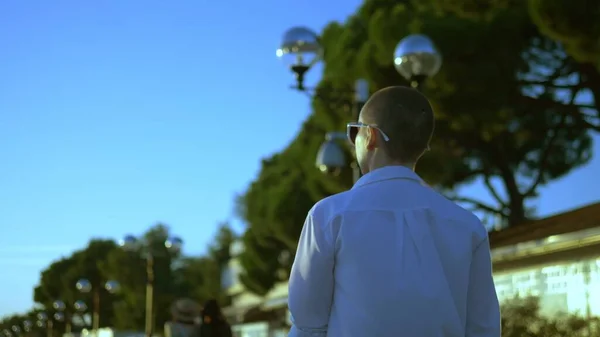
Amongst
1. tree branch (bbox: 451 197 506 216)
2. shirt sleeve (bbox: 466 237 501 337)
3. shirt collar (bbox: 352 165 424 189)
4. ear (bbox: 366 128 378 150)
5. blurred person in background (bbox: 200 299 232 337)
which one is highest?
tree branch (bbox: 451 197 506 216)

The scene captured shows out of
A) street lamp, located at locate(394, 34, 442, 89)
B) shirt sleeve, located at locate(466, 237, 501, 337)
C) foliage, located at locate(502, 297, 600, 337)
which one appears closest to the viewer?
shirt sleeve, located at locate(466, 237, 501, 337)

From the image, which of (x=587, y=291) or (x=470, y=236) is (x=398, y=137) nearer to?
(x=470, y=236)

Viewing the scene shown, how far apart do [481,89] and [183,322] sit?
20612 mm

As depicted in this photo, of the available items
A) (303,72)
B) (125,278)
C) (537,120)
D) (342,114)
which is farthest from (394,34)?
(125,278)

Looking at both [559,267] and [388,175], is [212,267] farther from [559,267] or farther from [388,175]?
[388,175]

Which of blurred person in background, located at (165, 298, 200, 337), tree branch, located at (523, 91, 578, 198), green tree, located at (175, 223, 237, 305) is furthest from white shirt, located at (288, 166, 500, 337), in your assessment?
green tree, located at (175, 223, 237, 305)

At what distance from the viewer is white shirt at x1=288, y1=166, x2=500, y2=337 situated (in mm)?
2504

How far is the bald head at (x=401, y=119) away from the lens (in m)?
2.72

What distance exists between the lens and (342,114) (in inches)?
1332

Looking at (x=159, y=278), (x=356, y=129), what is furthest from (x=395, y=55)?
(x=159, y=278)

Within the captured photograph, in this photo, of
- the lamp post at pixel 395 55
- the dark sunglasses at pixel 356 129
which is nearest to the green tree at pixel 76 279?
the lamp post at pixel 395 55

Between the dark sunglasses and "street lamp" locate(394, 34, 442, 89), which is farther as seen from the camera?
"street lamp" locate(394, 34, 442, 89)

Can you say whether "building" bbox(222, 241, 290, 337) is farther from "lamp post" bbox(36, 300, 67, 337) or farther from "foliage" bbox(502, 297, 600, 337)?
"lamp post" bbox(36, 300, 67, 337)

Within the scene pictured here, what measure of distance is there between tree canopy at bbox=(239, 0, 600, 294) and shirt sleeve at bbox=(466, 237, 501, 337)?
22261mm
